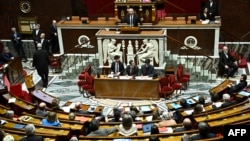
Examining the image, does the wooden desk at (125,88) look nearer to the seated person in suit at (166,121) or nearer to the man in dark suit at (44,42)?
the seated person in suit at (166,121)

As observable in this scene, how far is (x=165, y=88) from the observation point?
1202 cm

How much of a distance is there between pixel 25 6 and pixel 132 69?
22.8 ft

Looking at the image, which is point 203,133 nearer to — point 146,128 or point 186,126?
point 186,126

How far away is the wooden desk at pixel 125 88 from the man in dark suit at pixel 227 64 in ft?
9.44

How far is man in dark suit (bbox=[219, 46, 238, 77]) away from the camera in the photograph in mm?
13586

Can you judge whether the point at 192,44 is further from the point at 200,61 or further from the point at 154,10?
the point at 154,10

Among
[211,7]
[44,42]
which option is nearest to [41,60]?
[44,42]

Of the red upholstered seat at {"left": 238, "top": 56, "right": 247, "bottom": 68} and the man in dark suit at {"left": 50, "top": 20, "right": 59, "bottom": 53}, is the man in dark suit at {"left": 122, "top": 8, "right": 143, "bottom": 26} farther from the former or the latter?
the red upholstered seat at {"left": 238, "top": 56, "right": 247, "bottom": 68}

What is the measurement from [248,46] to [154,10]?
A: 4.11 m

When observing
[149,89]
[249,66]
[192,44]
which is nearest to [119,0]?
[192,44]

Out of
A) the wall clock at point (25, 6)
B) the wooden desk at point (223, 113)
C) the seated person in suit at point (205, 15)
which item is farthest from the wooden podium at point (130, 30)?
the wall clock at point (25, 6)

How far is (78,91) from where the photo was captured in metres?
13.1

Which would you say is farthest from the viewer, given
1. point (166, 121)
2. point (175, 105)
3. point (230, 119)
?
point (175, 105)

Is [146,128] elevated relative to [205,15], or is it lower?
lower
